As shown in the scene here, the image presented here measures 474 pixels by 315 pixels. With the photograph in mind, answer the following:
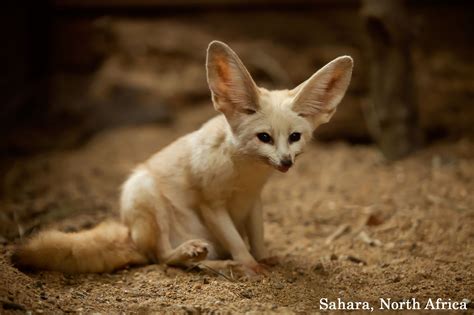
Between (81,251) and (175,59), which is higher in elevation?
(175,59)

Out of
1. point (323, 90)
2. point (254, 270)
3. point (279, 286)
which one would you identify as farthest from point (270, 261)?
point (323, 90)

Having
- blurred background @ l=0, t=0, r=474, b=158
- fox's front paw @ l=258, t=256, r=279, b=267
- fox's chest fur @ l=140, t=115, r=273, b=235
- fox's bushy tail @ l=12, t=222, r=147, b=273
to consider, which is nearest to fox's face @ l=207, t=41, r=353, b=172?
fox's chest fur @ l=140, t=115, r=273, b=235

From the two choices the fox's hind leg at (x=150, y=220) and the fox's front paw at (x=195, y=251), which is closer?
the fox's front paw at (x=195, y=251)

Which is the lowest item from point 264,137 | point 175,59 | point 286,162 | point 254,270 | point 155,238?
point 254,270

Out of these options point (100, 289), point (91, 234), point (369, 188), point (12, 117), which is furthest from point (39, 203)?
point (369, 188)

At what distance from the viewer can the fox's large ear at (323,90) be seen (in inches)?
130

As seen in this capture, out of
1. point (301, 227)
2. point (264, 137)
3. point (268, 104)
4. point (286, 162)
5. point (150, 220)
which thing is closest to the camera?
point (286, 162)

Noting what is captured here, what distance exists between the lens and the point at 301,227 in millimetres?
→ 4562

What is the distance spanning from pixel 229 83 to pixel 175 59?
14.9 feet

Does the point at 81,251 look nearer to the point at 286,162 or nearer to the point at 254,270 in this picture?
the point at 254,270

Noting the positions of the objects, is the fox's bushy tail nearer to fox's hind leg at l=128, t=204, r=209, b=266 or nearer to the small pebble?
fox's hind leg at l=128, t=204, r=209, b=266

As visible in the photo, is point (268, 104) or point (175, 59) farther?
point (175, 59)

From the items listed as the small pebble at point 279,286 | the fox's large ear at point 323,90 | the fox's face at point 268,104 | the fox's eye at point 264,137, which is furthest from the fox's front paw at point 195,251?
the fox's large ear at point 323,90

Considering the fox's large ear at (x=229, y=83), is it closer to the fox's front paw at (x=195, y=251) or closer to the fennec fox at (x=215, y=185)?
the fennec fox at (x=215, y=185)
